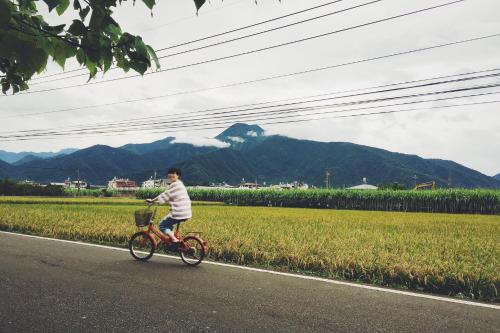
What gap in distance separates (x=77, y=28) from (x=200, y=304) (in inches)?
154

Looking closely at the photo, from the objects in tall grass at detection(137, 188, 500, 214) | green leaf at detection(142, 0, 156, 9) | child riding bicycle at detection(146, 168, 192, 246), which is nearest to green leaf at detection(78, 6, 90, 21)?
green leaf at detection(142, 0, 156, 9)

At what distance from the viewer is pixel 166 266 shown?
755 centimetres

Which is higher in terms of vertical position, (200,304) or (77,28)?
(77,28)

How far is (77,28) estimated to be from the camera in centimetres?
201

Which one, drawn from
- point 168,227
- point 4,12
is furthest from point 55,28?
point 168,227

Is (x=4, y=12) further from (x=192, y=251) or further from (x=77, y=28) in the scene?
(x=192, y=251)

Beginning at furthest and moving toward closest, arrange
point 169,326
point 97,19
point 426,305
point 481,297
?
point 481,297
point 426,305
point 169,326
point 97,19

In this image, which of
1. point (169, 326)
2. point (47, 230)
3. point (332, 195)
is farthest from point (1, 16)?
point (332, 195)

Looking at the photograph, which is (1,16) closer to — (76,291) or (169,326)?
(169,326)

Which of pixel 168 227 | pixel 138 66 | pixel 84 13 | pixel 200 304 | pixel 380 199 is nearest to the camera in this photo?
Answer: pixel 84 13

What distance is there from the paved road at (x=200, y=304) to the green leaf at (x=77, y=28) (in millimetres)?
3177

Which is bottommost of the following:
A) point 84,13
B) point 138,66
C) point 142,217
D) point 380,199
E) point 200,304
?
point 200,304

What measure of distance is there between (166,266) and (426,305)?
4.72 metres

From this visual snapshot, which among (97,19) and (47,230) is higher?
(97,19)
